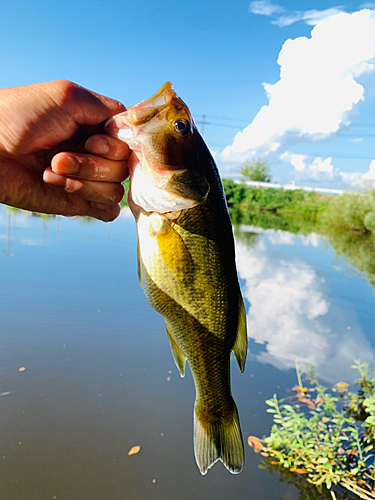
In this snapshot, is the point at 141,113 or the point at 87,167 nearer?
the point at 141,113

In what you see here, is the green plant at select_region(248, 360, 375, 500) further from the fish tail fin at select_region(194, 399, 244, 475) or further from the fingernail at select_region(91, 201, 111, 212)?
the fingernail at select_region(91, 201, 111, 212)

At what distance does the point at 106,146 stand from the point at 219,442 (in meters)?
1.42

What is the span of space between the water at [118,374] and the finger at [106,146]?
12.3ft

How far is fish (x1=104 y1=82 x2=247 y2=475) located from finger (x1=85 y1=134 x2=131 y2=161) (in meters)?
0.04

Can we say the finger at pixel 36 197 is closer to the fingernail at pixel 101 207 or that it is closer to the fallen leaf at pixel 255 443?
the fingernail at pixel 101 207

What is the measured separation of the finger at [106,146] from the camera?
1.71 metres

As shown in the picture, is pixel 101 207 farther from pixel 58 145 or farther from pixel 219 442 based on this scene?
pixel 219 442

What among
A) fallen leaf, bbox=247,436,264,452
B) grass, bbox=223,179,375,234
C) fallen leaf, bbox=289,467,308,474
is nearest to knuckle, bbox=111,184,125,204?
fallen leaf, bbox=289,467,308,474

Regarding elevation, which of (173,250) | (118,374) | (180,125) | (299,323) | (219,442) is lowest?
(118,374)

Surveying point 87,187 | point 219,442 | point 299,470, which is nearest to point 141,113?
point 87,187

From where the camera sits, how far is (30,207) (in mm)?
2148

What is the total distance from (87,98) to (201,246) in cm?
78

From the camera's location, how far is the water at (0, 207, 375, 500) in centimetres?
436

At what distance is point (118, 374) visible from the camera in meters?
6.17
